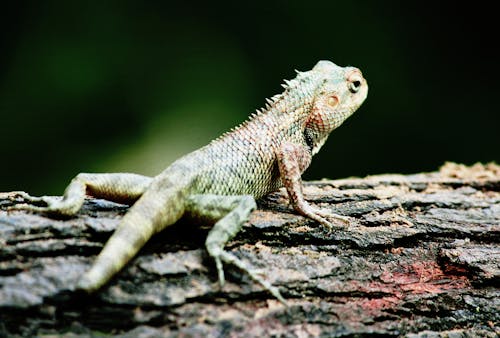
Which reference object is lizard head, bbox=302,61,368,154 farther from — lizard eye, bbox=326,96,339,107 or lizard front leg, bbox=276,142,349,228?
lizard front leg, bbox=276,142,349,228

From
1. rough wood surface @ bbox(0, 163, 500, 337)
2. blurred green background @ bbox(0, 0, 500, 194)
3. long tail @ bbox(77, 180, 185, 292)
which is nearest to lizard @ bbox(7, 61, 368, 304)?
long tail @ bbox(77, 180, 185, 292)

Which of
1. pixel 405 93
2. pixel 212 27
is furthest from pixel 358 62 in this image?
pixel 212 27

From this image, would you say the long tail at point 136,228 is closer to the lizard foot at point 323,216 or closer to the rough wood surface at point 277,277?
the rough wood surface at point 277,277

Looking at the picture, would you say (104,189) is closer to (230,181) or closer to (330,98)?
(230,181)

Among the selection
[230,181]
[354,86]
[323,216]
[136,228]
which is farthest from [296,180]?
[136,228]

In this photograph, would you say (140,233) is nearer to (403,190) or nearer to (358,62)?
(403,190)

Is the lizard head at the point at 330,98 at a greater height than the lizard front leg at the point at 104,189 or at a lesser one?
greater

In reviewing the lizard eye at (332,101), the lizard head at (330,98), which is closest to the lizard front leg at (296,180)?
the lizard head at (330,98)
